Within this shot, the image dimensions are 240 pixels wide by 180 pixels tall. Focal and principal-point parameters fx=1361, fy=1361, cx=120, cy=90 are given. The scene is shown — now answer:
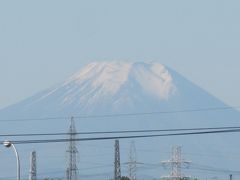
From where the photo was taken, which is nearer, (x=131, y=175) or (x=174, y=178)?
(x=131, y=175)

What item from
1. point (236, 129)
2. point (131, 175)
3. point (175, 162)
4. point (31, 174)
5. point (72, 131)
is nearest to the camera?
point (236, 129)

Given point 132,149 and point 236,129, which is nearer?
point 236,129

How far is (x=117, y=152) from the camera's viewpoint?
9794cm

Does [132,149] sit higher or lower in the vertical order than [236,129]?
higher

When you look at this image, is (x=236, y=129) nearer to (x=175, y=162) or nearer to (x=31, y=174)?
(x=31, y=174)

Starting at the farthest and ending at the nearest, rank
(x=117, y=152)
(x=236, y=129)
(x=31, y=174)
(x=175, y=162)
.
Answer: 1. (x=175, y=162)
2. (x=117, y=152)
3. (x=31, y=174)
4. (x=236, y=129)

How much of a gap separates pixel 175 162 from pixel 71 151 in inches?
1609

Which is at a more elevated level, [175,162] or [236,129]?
[175,162]

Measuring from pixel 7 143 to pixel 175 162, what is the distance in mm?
78724

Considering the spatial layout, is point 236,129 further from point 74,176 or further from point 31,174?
point 74,176

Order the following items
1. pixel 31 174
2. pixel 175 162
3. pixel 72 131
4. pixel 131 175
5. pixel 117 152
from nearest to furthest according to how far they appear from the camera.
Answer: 1. pixel 31 174
2. pixel 117 152
3. pixel 72 131
4. pixel 131 175
5. pixel 175 162

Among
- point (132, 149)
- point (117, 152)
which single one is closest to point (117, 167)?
point (117, 152)

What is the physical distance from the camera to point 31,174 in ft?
292

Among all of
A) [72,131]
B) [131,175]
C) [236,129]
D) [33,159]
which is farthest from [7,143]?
[131,175]
